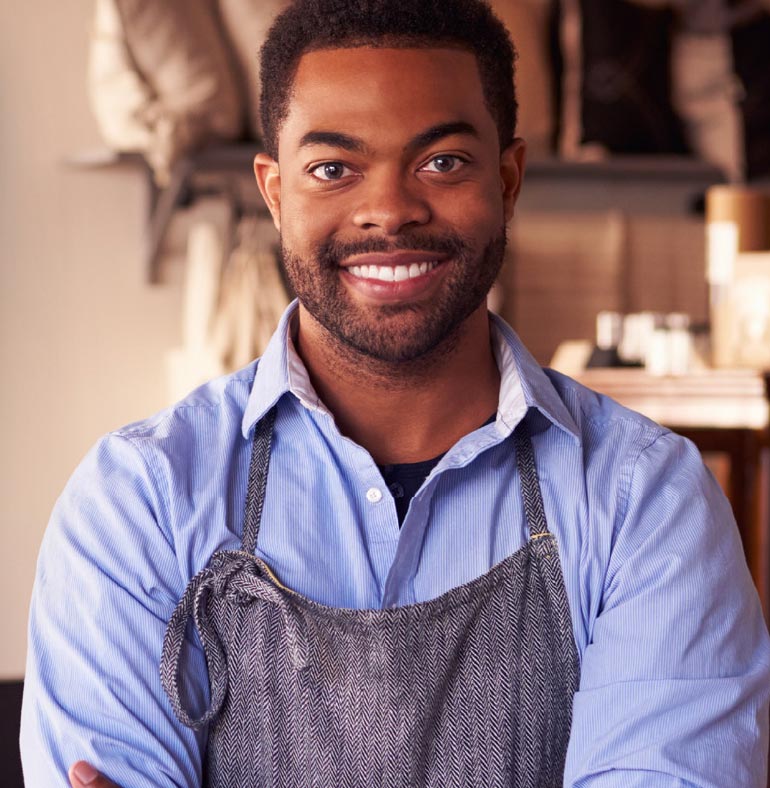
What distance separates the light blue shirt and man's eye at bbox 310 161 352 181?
0.53 feet

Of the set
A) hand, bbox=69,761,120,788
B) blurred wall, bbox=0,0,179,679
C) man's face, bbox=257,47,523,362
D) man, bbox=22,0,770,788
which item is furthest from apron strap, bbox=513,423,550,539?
blurred wall, bbox=0,0,179,679

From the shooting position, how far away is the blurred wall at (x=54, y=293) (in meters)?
2.65

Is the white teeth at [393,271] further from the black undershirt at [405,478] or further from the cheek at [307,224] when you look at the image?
the black undershirt at [405,478]

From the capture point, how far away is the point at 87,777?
99 cm

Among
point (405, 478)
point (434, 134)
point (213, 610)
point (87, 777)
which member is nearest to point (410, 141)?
point (434, 134)

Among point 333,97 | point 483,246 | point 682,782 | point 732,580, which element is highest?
point 333,97

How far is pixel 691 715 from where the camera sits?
3.27ft

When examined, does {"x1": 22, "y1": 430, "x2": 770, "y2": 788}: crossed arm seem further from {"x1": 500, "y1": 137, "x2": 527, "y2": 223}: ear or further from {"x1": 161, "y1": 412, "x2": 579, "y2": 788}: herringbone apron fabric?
{"x1": 500, "y1": 137, "x2": 527, "y2": 223}: ear

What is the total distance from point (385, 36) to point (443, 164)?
4.8 inches

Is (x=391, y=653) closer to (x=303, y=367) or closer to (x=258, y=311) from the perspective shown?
(x=303, y=367)

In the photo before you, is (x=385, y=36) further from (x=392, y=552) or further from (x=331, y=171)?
(x=392, y=552)

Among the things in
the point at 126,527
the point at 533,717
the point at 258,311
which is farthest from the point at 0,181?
the point at 533,717

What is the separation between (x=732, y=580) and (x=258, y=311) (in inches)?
55.8

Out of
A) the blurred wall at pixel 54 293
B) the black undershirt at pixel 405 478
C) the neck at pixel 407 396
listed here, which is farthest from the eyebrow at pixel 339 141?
the blurred wall at pixel 54 293
